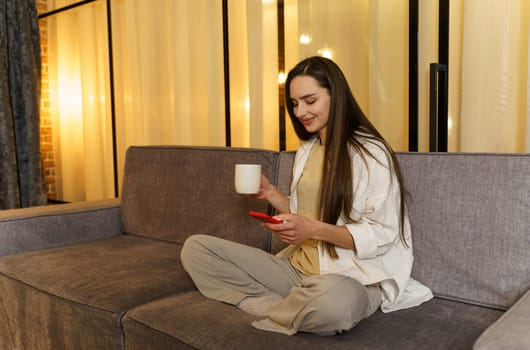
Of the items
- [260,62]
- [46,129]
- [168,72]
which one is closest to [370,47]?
[260,62]

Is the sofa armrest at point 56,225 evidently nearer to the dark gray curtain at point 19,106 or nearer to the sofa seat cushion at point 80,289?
the sofa seat cushion at point 80,289

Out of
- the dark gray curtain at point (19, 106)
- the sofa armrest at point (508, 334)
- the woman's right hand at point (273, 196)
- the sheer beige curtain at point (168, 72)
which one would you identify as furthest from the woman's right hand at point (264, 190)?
the dark gray curtain at point (19, 106)

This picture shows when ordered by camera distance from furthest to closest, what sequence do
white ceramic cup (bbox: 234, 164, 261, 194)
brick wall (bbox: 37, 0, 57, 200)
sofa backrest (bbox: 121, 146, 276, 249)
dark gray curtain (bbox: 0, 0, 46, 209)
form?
brick wall (bbox: 37, 0, 57, 200) < dark gray curtain (bbox: 0, 0, 46, 209) < sofa backrest (bbox: 121, 146, 276, 249) < white ceramic cup (bbox: 234, 164, 261, 194)

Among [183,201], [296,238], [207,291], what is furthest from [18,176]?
[296,238]

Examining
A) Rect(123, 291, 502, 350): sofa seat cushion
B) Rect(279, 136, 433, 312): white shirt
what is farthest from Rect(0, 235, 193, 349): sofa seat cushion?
Rect(279, 136, 433, 312): white shirt

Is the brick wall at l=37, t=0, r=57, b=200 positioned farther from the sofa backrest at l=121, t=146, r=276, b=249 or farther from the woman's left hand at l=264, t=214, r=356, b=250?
the woman's left hand at l=264, t=214, r=356, b=250

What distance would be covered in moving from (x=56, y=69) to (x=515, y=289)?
171 inches

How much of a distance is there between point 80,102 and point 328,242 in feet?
11.9

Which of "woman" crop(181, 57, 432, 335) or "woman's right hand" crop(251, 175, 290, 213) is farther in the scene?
"woman's right hand" crop(251, 175, 290, 213)

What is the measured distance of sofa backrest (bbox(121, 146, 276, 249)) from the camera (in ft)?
6.84

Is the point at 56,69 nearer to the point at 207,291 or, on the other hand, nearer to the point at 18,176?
the point at 18,176

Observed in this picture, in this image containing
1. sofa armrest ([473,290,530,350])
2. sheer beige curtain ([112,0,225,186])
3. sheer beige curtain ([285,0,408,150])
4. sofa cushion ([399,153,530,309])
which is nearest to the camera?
sofa armrest ([473,290,530,350])

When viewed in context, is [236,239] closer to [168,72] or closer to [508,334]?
[508,334]

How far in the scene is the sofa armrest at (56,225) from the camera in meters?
2.24
